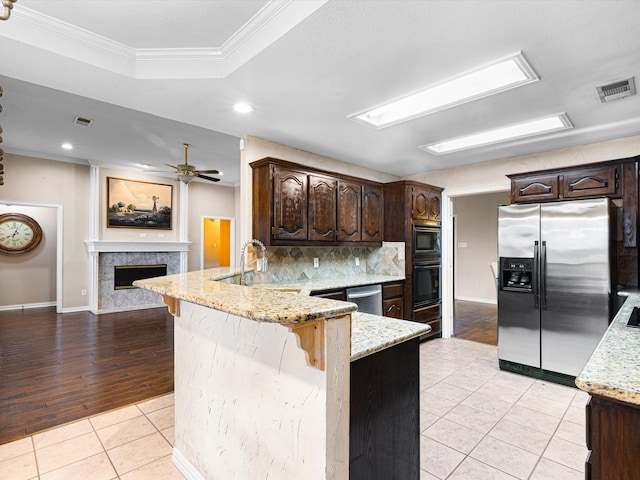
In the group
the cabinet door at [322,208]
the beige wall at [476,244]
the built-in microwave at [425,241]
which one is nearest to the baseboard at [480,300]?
the beige wall at [476,244]

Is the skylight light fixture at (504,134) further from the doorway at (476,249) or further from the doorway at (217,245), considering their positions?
the doorway at (217,245)

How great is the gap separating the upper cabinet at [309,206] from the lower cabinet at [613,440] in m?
2.77

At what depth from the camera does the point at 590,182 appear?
3.36 meters

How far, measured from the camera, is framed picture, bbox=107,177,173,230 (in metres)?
6.50

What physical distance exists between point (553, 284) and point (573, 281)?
166mm


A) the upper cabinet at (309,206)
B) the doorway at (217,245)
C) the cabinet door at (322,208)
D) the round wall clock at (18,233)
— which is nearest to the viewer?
the upper cabinet at (309,206)

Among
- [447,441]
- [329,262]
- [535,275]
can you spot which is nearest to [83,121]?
[329,262]

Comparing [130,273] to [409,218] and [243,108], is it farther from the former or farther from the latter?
[409,218]

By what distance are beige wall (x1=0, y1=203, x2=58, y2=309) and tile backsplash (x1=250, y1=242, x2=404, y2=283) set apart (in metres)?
5.74

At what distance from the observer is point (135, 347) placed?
4227 mm

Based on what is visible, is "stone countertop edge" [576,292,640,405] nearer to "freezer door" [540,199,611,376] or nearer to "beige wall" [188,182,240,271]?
"freezer door" [540,199,611,376]

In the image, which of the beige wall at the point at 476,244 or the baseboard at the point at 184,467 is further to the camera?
the beige wall at the point at 476,244

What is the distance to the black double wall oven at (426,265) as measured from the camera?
4570 millimetres

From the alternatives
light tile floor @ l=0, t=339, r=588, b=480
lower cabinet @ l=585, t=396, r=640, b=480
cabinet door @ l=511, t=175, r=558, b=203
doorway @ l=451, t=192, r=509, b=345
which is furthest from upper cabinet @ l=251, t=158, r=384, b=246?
doorway @ l=451, t=192, r=509, b=345
